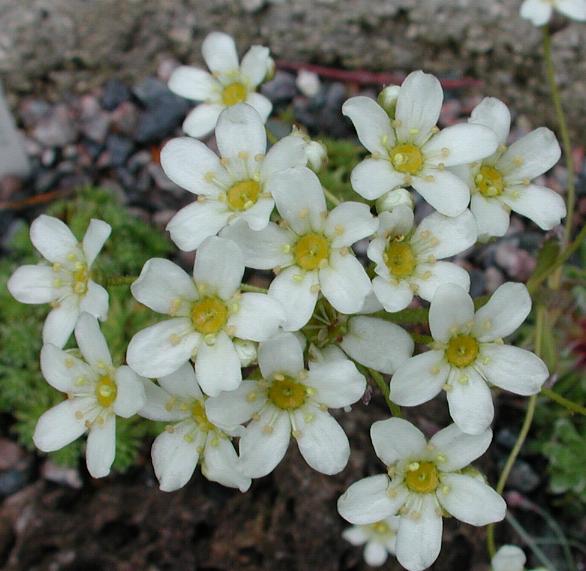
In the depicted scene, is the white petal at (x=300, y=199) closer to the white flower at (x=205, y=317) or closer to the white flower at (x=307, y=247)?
the white flower at (x=307, y=247)

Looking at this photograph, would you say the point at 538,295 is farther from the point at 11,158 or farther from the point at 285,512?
the point at 11,158

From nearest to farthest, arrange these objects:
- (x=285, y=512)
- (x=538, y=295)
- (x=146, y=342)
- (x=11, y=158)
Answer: (x=146, y=342)
(x=538, y=295)
(x=285, y=512)
(x=11, y=158)

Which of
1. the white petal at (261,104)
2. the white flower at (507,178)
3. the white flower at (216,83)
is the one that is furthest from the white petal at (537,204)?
the white flower at (216,83)

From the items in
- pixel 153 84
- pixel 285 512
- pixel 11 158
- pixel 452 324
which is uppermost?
pixel 452 324

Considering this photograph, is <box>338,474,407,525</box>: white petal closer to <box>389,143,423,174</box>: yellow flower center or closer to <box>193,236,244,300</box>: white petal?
<box>193,236,244,300</box>: white petal

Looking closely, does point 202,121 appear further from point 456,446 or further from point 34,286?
point 456,446

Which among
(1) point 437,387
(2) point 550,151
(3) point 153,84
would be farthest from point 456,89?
(1) point 437,387
